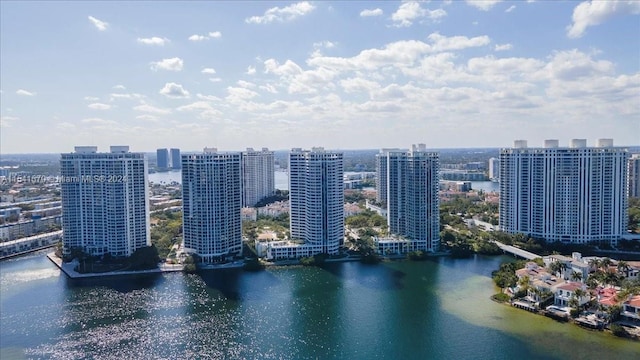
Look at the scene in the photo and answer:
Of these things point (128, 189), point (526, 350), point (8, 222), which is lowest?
point (526, 350)

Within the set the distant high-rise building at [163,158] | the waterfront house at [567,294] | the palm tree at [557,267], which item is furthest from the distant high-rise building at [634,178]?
the distant high-rise building at [163,158]

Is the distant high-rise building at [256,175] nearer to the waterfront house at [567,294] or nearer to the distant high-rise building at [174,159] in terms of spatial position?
the waterfront house at [567,294]

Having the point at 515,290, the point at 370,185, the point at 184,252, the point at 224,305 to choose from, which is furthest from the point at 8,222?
the point at 370,185

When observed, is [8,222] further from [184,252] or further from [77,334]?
[77,334]

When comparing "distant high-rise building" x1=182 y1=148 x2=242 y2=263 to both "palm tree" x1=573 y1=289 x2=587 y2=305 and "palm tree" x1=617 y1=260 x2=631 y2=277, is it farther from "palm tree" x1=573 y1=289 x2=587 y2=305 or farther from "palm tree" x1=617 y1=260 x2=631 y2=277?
"palm tree" x1=617 y1=260 x2=631 y2=277

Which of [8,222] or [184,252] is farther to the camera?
[8,222]

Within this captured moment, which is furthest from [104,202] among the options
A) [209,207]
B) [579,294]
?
[579,294]

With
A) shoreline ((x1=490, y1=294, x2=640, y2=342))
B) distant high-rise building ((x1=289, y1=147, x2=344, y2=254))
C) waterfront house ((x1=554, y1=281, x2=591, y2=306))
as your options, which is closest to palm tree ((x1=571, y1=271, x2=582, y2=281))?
waterfront house ((x1=554, y1=281, x2=591, y2=306))
